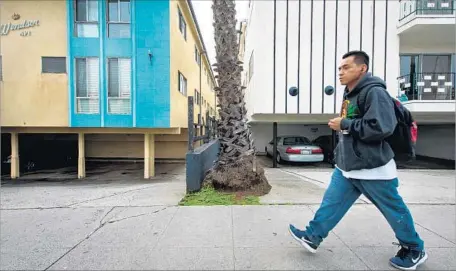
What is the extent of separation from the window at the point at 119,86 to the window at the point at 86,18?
1.32 metres

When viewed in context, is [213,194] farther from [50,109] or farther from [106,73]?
[50,109]

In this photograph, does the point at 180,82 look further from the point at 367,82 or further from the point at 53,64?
the point at 367,82

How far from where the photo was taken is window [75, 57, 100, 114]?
31.3ft

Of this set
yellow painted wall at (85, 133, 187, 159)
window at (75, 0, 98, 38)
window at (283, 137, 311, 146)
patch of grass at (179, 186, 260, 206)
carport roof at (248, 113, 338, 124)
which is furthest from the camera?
yellow painted wall at (85, 133, 187, 159)

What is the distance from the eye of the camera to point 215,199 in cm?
486

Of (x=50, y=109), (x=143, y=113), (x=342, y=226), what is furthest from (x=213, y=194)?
(x=50, y=109)

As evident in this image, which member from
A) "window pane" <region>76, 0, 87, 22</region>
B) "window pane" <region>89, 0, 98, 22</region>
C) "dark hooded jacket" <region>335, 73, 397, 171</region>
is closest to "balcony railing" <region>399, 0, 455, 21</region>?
"dark hooded jacket" <region>335, 73, 397, 171</region>

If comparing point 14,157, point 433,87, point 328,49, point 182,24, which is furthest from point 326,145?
point 14,157

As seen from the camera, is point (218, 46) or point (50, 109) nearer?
point (218, 46)

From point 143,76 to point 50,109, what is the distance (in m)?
3.57

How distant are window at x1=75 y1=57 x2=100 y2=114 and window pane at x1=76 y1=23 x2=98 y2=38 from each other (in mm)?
900

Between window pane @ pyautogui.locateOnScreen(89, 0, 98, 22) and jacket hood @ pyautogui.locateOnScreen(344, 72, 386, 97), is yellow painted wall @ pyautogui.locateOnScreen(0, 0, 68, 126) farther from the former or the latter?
jacket hood @ pyautogui.locateOnScreen(344, 72, 386, 97)

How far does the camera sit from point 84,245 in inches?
126

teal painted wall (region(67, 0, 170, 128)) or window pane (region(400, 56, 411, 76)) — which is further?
window pane (region(400, 56, 411, 76))
